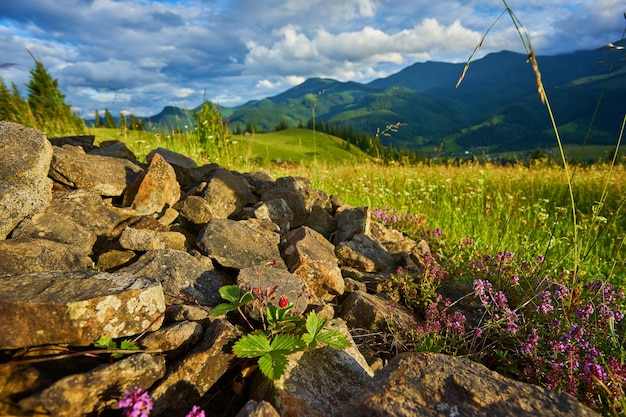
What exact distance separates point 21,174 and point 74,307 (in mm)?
2353

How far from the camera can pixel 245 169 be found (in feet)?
34.8

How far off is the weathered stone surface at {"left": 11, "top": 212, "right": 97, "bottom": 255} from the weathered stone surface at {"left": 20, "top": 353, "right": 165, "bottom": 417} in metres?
1.74

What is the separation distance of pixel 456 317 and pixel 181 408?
252 cm

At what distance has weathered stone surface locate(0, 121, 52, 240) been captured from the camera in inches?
141

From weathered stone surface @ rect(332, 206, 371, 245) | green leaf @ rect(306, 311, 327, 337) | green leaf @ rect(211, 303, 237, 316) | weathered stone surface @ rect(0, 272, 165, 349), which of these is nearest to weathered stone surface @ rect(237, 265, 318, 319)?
green leaf @ rect(211, 303, 237, 316)

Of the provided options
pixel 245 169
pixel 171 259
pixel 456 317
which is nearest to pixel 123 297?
pixel 171 259

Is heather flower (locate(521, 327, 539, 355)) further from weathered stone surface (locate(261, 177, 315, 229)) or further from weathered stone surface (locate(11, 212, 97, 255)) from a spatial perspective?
weathered stone surface (locate(11, 212, 97, 255))

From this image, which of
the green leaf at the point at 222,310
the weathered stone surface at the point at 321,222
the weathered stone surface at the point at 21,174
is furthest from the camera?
the weathered stone surface at the point at 321,222

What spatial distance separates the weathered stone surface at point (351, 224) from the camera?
5.57 meters

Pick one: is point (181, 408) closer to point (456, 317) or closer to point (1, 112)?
point (456, 317)

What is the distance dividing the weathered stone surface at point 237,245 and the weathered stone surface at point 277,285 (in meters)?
0.24

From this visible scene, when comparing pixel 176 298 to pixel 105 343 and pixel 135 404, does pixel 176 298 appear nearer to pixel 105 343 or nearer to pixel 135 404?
pixel 105 343

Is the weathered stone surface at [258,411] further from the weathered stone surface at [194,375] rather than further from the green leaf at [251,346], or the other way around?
the weathered stone surface at [194,375]

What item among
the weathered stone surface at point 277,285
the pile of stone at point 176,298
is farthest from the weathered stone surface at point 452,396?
the weathered stone surface at point 277,285
